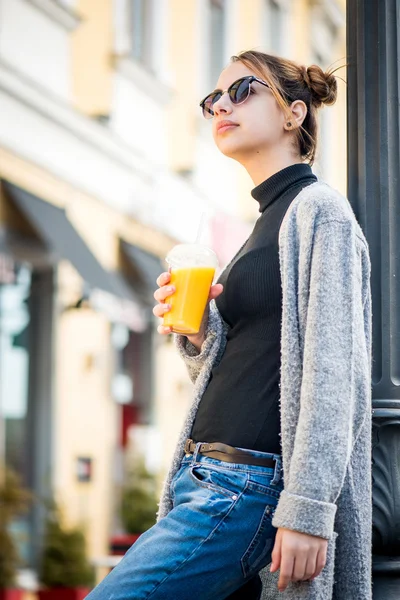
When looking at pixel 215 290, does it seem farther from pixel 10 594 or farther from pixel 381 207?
pixel 10 594

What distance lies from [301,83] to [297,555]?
108 centimetres

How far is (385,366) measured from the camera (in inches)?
99.2

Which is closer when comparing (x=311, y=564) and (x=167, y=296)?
(x=311, y=564)

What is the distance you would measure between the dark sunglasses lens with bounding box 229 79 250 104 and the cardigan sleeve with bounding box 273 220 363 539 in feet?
1.38

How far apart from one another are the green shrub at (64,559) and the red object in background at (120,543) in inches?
36.5

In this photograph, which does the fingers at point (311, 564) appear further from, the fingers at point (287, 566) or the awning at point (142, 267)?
the awning at point (142, 267)

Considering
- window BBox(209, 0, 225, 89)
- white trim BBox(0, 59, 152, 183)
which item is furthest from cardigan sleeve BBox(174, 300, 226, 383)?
window BBox(209, 0, 225, 89)

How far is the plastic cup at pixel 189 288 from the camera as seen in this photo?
2.42 m

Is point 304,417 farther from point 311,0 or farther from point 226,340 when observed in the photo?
point 311,0

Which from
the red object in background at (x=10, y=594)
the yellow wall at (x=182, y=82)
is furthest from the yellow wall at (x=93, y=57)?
the red object in background at (x=10, y=594)

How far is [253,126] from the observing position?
245 cm

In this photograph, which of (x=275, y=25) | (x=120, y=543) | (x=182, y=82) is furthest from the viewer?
(x=275, y=25)

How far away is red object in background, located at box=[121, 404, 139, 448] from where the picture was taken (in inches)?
429

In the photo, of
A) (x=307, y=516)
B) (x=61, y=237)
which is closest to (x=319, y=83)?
(x=307, y=516)
